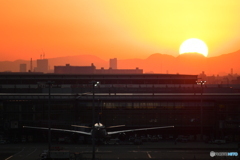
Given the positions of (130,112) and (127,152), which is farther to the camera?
(130,112)

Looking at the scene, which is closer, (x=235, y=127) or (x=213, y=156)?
(x=213, y=156)

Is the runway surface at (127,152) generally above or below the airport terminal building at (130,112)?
below

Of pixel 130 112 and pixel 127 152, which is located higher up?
pixel 130 112

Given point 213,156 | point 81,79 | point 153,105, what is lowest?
point 213,156

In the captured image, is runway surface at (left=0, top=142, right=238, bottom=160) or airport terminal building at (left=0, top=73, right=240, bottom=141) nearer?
runway surface at (left=0, top=142, right=238, bottom=160)

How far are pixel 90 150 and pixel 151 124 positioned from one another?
32.6 meters

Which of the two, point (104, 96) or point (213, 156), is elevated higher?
point (104, 96)

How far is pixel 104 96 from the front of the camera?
122188 millimetres

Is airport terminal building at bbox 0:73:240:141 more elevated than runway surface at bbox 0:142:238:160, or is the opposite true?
airport terminal building at bbox 0:73:240:141

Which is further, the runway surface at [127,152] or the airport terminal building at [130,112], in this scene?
the airport terminal building at [130,112]

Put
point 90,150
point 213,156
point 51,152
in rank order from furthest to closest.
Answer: point 90,150, point 213,156, point 51,152

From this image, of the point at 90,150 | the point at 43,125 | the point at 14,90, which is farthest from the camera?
the point at 14,90

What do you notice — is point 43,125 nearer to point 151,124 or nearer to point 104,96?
point 104,96

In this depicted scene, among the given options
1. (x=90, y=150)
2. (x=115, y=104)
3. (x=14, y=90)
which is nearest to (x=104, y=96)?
(x=115, y=104)
